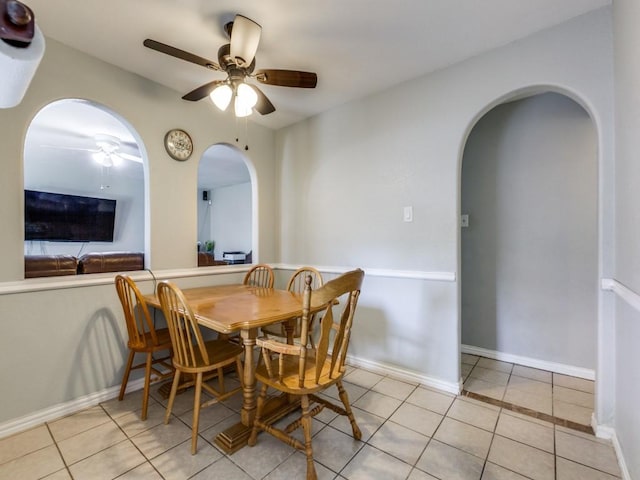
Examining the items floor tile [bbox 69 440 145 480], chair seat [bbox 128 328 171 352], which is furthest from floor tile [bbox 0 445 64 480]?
chair seat [bbox 128 328 171 352]

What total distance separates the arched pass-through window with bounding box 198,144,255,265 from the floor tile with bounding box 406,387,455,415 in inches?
169

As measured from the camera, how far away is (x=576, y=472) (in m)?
1.41

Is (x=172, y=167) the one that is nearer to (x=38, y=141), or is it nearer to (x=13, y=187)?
(x=13, y=187)

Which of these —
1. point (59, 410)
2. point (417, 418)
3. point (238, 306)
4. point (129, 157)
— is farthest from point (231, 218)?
point (417, 418)

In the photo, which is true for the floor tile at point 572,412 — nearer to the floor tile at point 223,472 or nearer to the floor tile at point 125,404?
the floor tile at point 223,472

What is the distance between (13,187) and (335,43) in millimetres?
2204

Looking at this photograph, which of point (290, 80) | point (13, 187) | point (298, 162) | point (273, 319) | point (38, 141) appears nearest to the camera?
point (273, 319)

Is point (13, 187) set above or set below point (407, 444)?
above

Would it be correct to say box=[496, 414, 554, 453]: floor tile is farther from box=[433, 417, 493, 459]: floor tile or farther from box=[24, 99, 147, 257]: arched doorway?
box=[24, 99, 147, 257]: arched doorway

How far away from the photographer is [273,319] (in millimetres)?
1549

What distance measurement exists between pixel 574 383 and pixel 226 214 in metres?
6.82

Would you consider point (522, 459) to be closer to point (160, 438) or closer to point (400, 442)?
point (400, 442)

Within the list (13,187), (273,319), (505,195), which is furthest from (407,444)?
(13,187)

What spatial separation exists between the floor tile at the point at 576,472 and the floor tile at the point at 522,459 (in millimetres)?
34
